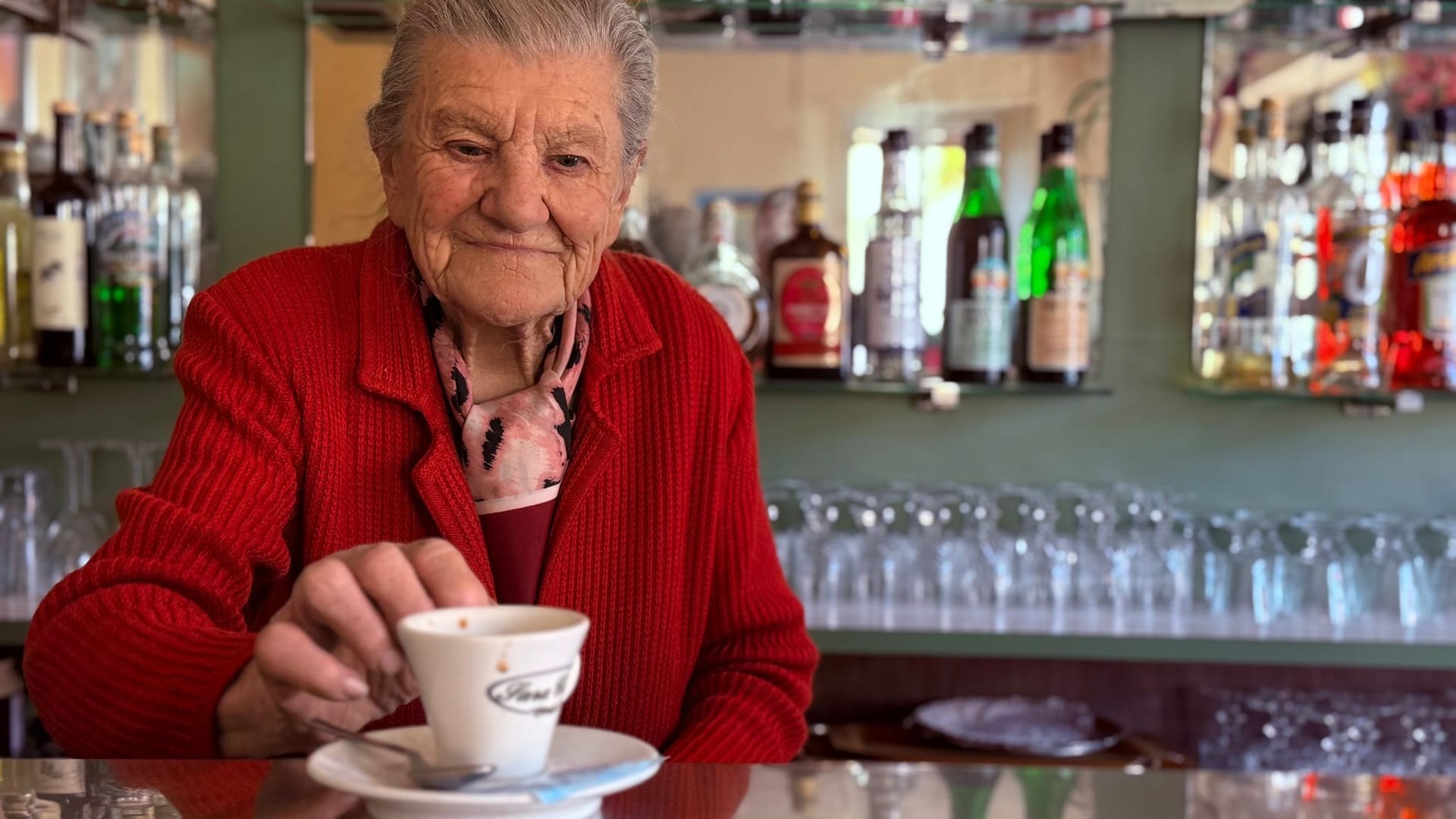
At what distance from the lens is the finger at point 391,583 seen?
2.36 ft

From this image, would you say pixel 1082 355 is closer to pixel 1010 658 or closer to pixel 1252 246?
pixel 1252 246

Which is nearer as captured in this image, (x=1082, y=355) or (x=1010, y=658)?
(x=1082, y=355)

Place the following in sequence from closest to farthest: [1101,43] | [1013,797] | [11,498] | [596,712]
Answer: [1013,797] < [596,712] < [11,498] < [1101,43]

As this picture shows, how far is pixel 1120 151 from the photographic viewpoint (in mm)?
2229

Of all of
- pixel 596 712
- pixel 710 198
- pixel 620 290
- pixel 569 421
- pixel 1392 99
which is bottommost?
pixel 596 712

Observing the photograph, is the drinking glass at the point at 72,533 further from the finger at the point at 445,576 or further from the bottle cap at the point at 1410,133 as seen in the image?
the bottle cap at the point at 1410,133

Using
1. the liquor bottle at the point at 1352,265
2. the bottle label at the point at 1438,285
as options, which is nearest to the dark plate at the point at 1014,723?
the liquor bottle at the point at 1352,265

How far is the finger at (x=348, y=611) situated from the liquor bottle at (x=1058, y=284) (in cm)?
152

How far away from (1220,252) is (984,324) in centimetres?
41

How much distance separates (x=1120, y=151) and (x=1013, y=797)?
1634 mm

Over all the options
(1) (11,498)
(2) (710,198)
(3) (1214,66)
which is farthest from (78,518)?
(3) (1214,66)

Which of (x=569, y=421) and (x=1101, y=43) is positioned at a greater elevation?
(x=1101, y=43)

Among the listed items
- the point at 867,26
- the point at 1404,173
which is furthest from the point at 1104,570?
the point at 867,26

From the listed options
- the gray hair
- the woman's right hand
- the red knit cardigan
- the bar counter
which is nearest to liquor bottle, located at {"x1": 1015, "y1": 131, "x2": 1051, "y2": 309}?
the red knit cardigan
